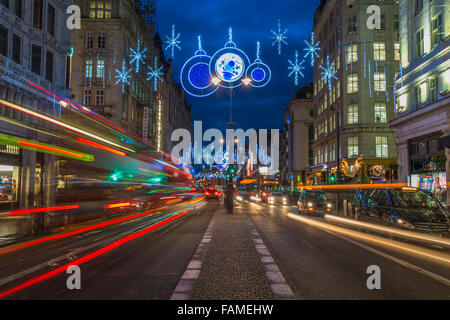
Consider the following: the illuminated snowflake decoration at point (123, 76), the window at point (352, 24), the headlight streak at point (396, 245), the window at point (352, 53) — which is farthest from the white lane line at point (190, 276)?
the window at point (352, 24)

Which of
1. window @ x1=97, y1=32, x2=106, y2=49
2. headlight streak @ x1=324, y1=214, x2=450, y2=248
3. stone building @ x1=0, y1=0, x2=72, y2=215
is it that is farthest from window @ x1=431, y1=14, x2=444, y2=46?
window @ x1=97, y1=32, x2=106, y2=49

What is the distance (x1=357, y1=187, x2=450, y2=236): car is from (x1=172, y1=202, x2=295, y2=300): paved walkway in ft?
16.2

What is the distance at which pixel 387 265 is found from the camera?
7.61 m

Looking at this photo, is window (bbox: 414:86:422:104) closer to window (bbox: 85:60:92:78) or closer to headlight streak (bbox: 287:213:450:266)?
headlight streak (bbox: 287:213:450:266)

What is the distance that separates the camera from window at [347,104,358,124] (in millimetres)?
45781

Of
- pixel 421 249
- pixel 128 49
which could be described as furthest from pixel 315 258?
pixel 128 49

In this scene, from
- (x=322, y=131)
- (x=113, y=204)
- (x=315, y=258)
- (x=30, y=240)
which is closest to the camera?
(x=315, y=258)

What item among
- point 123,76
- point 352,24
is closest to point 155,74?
point 123,76

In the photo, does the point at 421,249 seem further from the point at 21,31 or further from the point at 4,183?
the point at 21,31

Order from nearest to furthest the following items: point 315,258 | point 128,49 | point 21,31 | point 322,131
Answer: point 315,258 → point 21,31 → point 128,49 → point 322,131

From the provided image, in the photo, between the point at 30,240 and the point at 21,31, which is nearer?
the point at 30,240

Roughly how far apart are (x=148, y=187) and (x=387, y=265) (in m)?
22.5

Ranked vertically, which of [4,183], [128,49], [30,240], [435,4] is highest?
[128,49]

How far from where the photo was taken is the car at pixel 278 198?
129 ft
